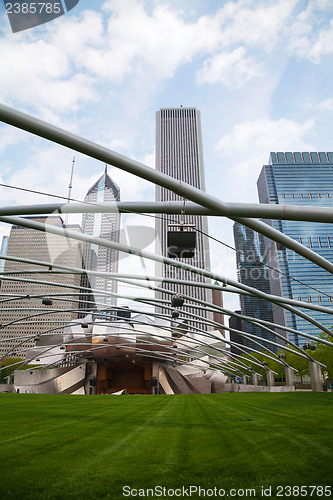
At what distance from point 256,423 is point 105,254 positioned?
19224 centimetres

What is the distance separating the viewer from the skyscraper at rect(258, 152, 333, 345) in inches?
5458

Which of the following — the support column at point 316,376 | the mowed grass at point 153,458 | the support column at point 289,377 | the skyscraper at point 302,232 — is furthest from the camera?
the skyscraper at point 302,232

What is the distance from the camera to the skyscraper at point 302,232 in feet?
455

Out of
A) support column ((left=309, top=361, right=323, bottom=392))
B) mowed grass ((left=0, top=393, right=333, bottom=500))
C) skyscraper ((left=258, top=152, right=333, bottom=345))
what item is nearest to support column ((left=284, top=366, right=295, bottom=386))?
support column ((left=309, top=361, right=323, bottom=392))

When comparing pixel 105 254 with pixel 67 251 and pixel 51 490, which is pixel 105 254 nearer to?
pixel 67 251

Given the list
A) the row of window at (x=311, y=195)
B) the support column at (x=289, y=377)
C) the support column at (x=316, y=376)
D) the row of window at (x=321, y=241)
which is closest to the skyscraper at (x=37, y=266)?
the support column at (x=289, y=377)

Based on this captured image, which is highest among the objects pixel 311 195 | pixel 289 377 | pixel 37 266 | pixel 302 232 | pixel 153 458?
pixel 311 195

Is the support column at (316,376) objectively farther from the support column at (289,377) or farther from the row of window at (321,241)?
the row of window at (321,241)

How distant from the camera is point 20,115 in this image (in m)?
7.66

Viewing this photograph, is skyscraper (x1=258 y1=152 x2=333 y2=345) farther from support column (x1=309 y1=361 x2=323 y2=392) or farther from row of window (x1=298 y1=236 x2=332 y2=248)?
support column (x1=309 y1=361 x2=323 y2=392)

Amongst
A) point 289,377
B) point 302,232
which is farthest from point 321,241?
point 289,377

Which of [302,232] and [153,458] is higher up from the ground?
[302,232]

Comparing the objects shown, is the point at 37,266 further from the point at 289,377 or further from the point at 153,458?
the point at 153,458

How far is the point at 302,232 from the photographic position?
5536 inches
